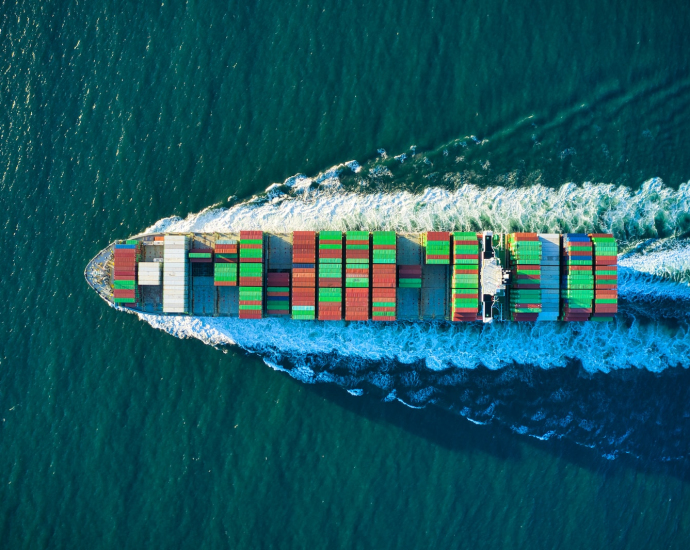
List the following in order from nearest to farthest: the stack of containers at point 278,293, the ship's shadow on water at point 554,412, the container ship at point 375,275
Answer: the container ship at point 375,275
the stack of containers at point 278,293
the ship's shadow on water at point 554,412

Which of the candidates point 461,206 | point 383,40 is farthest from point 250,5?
point 461,206

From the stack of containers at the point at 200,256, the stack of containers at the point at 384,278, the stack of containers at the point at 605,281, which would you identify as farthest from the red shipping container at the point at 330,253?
the stack of containers at the point at 605,281

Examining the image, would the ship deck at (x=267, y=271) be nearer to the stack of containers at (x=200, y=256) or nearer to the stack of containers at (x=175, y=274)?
the stack of containers at (x=200, y=256)

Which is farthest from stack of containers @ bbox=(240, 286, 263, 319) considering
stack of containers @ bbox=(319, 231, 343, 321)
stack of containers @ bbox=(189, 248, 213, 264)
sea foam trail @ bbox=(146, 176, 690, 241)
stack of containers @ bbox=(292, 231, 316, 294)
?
sea foam trail @ bbox=(146, 176, 690, 241)

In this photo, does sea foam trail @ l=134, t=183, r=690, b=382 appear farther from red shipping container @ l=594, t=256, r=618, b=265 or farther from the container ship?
red shipping container @ l=594, t=256, r=618, b=265

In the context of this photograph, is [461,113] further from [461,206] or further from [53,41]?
[53,41]

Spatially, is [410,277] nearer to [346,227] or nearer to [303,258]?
[346,227]

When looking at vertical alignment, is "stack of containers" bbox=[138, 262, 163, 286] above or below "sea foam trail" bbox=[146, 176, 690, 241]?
below
